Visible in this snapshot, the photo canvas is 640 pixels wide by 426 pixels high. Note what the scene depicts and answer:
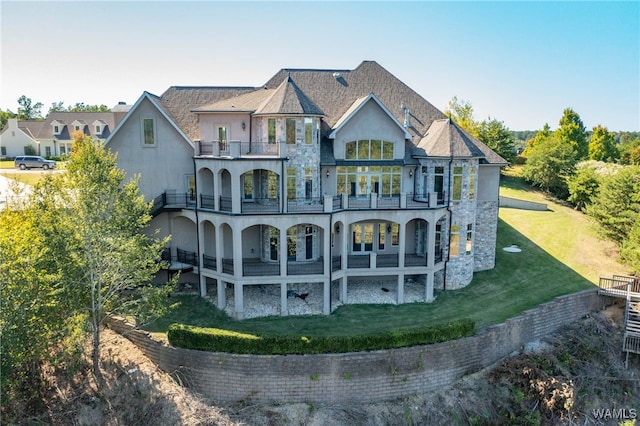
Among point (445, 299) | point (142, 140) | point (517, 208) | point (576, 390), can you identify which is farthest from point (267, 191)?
point (517, 208)

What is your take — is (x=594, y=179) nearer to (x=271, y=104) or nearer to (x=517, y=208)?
(x=517, y=208)

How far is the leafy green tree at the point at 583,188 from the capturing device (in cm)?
4162

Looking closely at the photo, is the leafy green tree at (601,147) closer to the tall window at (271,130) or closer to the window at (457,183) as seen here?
the window at (457,183)

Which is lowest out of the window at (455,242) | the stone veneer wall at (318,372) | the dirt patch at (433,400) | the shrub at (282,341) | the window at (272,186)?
the dirt patch at (433,400)

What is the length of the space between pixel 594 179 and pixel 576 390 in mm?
27292

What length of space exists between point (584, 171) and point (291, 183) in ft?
108

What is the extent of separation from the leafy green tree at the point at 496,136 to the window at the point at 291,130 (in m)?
32.9

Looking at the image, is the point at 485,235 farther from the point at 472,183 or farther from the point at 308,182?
the point at 308,182

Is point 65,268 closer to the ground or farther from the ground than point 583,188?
closer to the ground

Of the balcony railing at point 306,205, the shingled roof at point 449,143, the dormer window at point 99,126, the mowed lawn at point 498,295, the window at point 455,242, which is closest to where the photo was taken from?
the mowed lawn at point 498,295

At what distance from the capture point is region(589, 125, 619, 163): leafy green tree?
69625mm

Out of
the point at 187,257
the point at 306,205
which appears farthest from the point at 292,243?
the point at 187,257

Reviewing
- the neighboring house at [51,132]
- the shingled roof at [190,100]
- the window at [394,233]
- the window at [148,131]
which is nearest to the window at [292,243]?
the window at [394,233]

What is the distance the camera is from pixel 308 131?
960 inches
